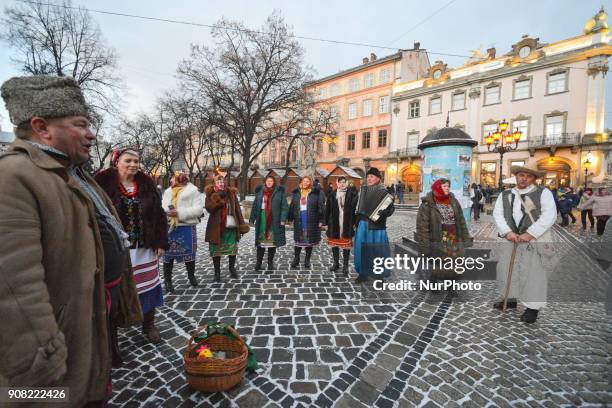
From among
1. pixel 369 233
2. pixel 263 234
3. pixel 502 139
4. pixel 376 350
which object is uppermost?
pixel 502 139

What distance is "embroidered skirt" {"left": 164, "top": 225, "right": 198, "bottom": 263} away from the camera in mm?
4426

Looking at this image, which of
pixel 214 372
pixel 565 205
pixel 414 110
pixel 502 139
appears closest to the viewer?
pixel 214 372

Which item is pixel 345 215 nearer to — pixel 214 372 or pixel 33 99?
pixel 214 372

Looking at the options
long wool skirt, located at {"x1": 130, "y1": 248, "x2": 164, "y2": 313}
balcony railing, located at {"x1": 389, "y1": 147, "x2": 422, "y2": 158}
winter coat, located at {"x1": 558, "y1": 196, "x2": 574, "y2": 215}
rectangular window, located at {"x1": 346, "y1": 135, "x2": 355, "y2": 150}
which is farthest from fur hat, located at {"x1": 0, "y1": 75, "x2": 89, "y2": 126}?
rectangular window, located at {"x1": 346, "y1": 135, "x2": 355, "y2": 150}

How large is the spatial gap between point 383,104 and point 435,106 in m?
6.86

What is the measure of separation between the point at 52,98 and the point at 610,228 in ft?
15.0

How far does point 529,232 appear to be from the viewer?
11.7 ft

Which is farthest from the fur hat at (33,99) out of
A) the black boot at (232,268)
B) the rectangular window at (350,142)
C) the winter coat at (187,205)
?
the rectangular window at (350,142)

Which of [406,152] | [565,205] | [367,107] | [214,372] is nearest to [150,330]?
[214,372]

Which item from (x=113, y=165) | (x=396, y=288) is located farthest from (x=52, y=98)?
(x=396, y=288)

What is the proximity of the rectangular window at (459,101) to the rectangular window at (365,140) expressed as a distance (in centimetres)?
1081

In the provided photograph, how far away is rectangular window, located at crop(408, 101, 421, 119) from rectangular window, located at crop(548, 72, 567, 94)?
38.7 feet

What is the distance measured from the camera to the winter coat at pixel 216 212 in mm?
4738

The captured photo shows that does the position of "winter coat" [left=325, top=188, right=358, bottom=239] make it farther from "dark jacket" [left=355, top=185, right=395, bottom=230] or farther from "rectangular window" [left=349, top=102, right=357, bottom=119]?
"rectangular window" [left=349, top=102, right=357, bottom=119]
